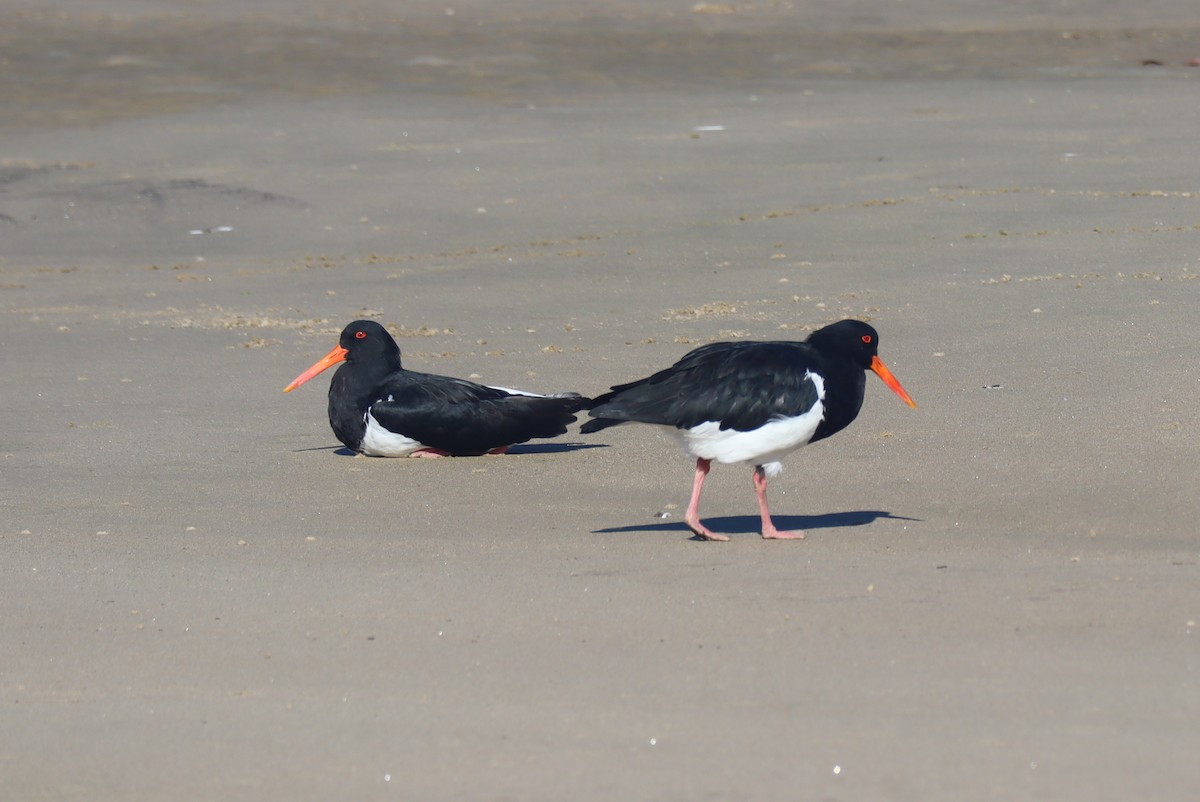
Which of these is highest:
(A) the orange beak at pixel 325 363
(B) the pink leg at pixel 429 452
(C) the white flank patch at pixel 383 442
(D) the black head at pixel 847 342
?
(D) the black head at pixel 847 342

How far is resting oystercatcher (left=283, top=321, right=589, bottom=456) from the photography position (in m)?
8.55

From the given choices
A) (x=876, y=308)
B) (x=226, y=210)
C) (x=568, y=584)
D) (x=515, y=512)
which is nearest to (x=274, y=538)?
(x=515, y=512)

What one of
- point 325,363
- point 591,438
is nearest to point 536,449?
point 591,438

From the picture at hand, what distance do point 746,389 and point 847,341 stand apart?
1.97ft

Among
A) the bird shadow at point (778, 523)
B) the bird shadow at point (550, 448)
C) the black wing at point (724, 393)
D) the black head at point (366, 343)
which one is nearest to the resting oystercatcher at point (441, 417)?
the bird shadow at point (550, 448)

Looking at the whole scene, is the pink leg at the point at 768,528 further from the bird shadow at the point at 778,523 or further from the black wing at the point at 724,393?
the black wing at the point at 724,393

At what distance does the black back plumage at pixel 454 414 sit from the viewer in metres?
8.55

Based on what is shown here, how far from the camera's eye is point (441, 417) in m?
8.59

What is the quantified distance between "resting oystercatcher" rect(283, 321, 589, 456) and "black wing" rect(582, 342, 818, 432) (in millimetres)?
1458

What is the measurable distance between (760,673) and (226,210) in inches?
405

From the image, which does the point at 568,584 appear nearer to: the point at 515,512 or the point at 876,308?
the point at 515,512

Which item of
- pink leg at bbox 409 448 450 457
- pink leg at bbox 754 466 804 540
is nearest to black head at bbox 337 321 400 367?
pink leg at bbox 409 448 450 457

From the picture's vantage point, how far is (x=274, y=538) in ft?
22.7

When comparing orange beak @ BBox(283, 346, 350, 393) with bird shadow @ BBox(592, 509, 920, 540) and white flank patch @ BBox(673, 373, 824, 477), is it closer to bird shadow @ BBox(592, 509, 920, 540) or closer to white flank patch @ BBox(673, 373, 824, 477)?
bird shadow @ BBox(592, 509, 920, 540)
